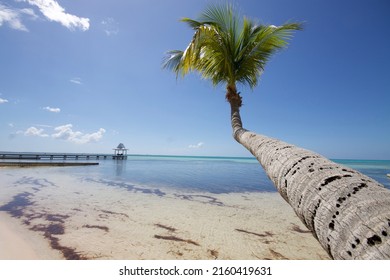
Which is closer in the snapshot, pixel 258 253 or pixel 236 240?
pixel 258 253

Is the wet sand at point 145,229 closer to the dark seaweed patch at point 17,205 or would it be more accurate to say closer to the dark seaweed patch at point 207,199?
the dark seaweed patch at point 17,205

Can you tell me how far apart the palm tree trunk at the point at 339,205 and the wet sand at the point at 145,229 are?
14.5ft

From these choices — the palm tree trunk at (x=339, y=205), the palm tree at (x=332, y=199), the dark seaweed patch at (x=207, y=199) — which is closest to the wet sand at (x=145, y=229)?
the dark seaweed patch at (x=207, y=199)

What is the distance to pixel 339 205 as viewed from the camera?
1.03 meters

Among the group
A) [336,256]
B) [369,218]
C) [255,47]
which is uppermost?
[255,47]

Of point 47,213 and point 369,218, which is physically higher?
point 369,218

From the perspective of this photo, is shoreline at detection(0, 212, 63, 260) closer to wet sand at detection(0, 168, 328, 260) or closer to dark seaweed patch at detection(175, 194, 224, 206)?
wet sand at detection(0, 168, 328, 260)

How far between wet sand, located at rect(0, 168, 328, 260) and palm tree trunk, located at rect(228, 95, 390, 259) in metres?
4.42

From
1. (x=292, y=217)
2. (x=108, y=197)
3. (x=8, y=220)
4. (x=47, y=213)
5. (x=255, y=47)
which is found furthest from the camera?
(x=108, y=197)

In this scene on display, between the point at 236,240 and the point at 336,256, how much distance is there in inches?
220

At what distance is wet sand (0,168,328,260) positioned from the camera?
16.8 feet
